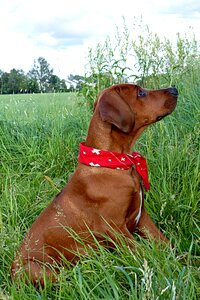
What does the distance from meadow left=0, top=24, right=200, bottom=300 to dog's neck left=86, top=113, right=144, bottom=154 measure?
604mm

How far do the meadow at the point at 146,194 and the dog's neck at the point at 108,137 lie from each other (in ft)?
1.98

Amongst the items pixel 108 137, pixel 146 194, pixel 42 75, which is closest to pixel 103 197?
pixel 108 137

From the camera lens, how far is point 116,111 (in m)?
2.82

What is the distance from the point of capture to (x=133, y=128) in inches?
117

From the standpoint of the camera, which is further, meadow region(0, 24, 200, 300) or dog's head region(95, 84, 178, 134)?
dog's head region(95, 84, 178, 134)

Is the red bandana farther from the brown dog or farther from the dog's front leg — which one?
the dog's front leg

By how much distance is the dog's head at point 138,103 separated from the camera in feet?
9.45

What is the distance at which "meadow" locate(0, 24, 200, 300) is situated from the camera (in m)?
2.26

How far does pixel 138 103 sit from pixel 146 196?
33.6 inches

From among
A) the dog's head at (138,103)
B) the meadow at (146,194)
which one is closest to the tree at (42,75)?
the meadow at (146,194)

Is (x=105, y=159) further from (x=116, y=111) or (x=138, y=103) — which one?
(x=138, y=103)

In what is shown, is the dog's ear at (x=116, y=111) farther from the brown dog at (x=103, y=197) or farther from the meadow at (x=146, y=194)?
the meadow at (x=146, y=194)

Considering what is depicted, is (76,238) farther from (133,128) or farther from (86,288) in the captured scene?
(133,128)

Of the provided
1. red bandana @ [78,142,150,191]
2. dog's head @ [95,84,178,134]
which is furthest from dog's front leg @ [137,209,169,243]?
dog's head @ [95,84,178,134]
